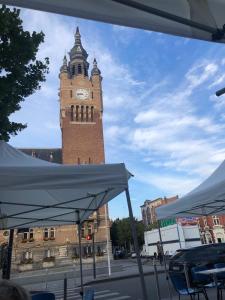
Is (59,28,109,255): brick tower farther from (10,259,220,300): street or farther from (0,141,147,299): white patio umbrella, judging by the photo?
(0,141,147,299): white patio umbrella

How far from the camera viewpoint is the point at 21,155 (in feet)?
20.5

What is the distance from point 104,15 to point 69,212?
22.0 feet

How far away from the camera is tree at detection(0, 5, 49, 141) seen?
29.4ft

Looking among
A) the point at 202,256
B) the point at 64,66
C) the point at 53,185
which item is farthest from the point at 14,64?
the point at 64,66

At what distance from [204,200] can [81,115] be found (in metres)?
58.4

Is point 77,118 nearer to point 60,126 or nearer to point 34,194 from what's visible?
point 60,126

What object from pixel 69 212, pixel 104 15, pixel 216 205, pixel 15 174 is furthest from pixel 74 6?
pixel 216 205

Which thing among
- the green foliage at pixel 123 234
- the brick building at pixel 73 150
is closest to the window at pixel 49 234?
the brick building at pixel 73 150

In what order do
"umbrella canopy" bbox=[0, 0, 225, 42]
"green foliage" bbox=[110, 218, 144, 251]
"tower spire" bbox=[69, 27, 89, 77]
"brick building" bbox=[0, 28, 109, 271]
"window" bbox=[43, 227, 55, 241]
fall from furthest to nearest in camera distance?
"green foliage" bbox=[110, 218, 144, 251] < "tower spire" bbox=[69, 27, 89, 77] < "window" bbox=[43, 227, 55, 241] < "brick building" bbox=[0, 28, 109, 271] < "umbrella canopy" bbox=[0, 0, 225, 42]

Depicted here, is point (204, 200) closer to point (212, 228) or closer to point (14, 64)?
point (14, 64)

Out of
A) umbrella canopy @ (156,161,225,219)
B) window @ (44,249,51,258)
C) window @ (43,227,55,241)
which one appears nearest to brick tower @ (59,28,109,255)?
window @ (43,227,55,241)

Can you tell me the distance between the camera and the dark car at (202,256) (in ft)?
40.9

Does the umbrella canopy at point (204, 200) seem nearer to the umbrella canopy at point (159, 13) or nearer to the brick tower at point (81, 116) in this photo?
the umbrella canopy at point (159, 13)

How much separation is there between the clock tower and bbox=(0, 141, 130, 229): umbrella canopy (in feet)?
172
